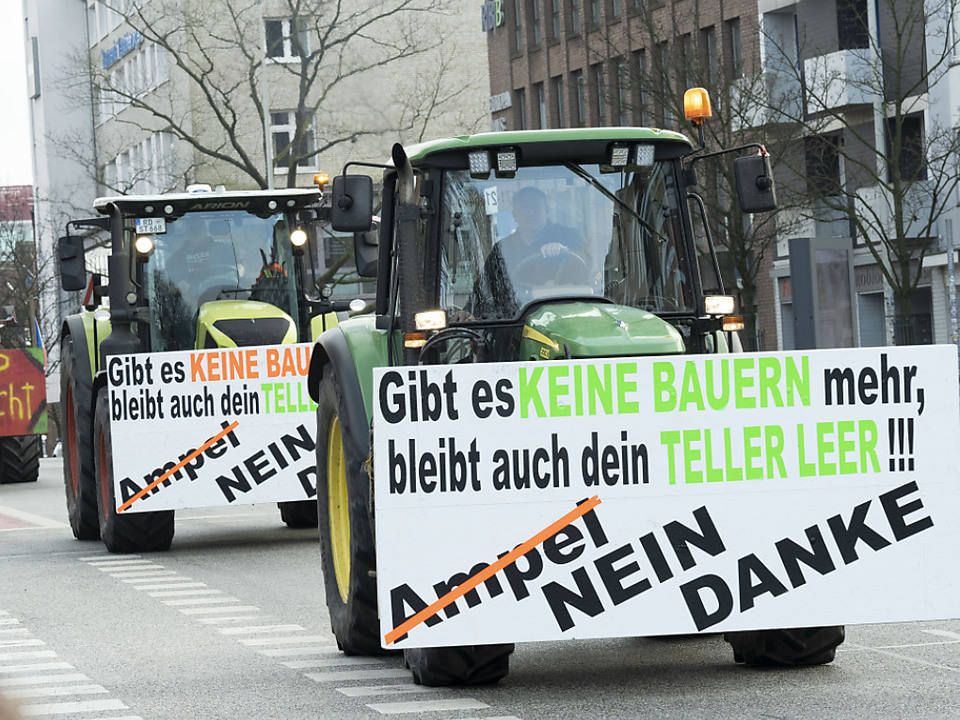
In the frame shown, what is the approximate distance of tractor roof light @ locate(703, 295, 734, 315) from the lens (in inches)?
360

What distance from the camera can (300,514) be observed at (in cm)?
1780

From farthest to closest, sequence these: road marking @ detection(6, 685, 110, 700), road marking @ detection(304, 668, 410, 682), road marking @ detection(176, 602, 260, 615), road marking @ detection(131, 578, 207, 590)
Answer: road marking @ detection(131, 578, 207, 590)
road marking @ detection(176, 602, 260, 615)
road marking @ detection(304, 668, 410, 682)
road marking @ detection(6, 685, 110, 700)

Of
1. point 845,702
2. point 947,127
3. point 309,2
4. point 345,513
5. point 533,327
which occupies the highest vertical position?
point 309,2

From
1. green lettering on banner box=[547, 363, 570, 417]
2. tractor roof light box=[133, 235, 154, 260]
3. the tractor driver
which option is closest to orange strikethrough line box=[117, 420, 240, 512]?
tractor roof light box=[133, 235, 154, 260]

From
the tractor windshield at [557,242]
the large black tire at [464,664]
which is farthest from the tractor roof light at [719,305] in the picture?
the large black tire at [464,664]

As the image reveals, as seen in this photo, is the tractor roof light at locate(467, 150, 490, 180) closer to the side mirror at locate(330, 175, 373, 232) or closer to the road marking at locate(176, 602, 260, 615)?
the side mirror at locate(330, 175, 373, 232)

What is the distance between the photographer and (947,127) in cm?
3878

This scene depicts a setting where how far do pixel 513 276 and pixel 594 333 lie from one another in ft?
2.54

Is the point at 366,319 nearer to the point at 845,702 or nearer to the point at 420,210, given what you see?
the point at 420,210

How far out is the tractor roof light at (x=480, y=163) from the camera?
924 cm

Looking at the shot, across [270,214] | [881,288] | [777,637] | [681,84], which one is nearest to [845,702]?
[777,637]

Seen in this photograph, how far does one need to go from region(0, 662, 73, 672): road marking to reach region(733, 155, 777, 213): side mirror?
3.83m

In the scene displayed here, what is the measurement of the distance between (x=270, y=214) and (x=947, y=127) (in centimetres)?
2445

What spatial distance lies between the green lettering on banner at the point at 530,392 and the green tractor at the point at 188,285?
8469 millimetres
